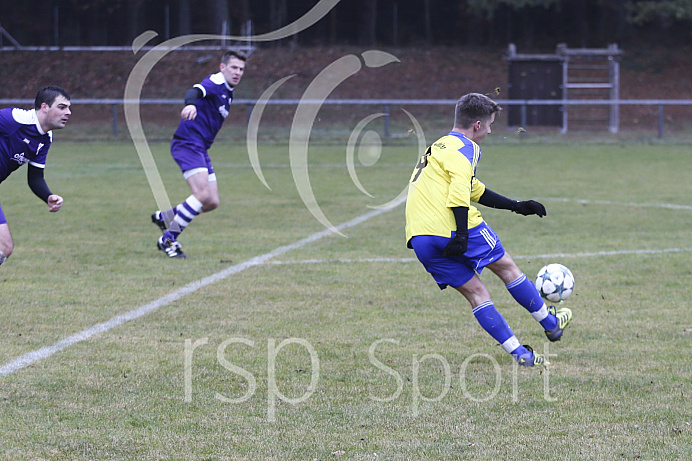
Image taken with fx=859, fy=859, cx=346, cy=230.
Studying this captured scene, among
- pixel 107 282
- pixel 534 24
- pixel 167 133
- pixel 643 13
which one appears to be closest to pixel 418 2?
pixel 534 24

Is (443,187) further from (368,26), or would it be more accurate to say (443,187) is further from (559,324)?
(368,26)

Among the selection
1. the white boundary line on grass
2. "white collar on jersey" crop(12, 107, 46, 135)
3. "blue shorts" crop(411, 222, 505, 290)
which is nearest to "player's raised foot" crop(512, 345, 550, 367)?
"blue shorts" crop(411, 222, 505, 290)

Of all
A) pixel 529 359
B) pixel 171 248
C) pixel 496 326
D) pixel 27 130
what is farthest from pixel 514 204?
pixel 171 248

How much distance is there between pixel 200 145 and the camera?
8.81 metres

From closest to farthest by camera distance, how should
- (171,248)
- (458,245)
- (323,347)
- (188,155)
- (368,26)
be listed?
1. (458,245)
2. (323,347)
3. (171,248)
4. (188,155)
5. (368,26)

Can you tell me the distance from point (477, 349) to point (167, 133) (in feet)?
71.2

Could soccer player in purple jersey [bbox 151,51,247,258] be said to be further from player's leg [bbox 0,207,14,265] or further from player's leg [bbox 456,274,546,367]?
player's leg [bbox 456,274,546,367]

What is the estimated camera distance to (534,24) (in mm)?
38969

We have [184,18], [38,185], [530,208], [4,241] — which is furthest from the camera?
[184,18]

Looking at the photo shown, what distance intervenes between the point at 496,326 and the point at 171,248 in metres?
4.43

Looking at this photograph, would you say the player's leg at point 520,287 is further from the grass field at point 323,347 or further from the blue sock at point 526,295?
the grass field at point 323,347

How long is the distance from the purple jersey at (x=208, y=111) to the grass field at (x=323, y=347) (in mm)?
1176

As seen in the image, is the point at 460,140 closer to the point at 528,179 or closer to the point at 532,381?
the point at 532,381

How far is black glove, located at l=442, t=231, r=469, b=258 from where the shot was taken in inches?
185
